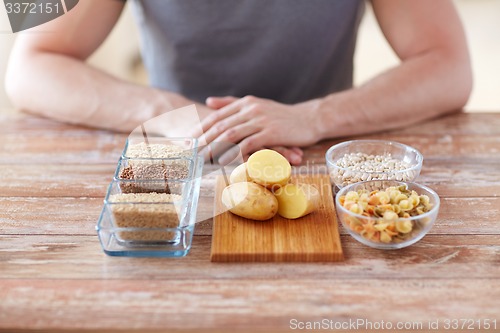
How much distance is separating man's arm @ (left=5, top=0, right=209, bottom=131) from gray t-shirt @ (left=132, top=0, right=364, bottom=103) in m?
0.15

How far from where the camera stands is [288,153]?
1322 mm

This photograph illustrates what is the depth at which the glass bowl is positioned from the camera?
1120 mm

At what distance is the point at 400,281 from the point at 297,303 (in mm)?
167

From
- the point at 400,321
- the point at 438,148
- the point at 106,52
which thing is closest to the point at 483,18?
the point at 106,52

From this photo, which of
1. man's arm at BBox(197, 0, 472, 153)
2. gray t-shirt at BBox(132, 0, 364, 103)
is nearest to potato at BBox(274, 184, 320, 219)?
man's arm at BBox(197, 0, 472, 153)

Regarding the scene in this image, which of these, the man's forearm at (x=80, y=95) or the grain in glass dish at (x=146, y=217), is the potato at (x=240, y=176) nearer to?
the grain in glass dish at (x=146, y=217)

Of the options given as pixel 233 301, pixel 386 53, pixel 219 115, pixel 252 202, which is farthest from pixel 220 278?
pixel 386 53

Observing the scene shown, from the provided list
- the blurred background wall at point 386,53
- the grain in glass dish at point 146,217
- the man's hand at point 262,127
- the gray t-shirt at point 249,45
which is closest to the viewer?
the grain in glass dish at point 146,217

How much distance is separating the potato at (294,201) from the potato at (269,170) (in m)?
0.02

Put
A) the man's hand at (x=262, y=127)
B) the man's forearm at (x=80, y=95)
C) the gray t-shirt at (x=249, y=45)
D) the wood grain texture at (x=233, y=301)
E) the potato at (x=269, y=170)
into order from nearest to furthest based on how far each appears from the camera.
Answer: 1. the wood grain texture at (x=233, y=301)
2. the potato at (x=269, y=170)
3. the man's hand at (x=262, y=127)
4. the man's forearm at (x=80, y=95)
5. the gray t-shirt at (x=249, y=45)

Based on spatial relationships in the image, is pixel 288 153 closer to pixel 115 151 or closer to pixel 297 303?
pixel 115 151

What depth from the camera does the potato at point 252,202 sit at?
102 centimetres

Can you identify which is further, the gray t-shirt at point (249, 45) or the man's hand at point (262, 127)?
the gray t-shirt at point (249, 45)

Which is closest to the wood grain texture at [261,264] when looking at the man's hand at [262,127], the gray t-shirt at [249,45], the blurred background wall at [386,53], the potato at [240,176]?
the potato at [240,176]
